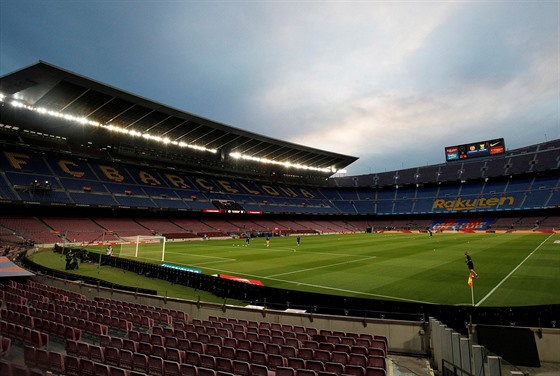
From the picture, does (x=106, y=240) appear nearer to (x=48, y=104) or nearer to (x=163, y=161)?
(x=48, y=104)

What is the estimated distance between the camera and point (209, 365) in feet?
21.3

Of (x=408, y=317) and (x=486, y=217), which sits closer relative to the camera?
(x=408, y=317)

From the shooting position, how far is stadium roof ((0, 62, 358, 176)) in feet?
119

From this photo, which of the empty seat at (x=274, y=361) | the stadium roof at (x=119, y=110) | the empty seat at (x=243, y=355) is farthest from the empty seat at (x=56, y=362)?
the stadium roof at (x=119, y=110)

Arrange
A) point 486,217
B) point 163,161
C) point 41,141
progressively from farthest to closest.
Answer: point 486,217, point 163,161, point 41,141

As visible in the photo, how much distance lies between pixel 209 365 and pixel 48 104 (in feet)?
164

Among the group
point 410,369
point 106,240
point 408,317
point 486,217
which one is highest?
point 486,217

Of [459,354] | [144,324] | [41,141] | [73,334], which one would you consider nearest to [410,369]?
[459,354]

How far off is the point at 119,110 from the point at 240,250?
29743mm

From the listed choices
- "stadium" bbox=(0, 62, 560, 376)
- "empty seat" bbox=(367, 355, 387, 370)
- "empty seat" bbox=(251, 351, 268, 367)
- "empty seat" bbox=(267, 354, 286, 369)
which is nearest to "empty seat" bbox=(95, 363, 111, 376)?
"stadium" bbox=(0, 62, 560, 376)

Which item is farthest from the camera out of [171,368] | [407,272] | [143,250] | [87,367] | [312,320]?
[143,250]

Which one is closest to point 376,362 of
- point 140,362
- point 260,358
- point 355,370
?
point 355,370

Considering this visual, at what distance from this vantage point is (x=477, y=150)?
8912 centimetres

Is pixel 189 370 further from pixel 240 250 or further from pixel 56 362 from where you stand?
pixel 240 250
